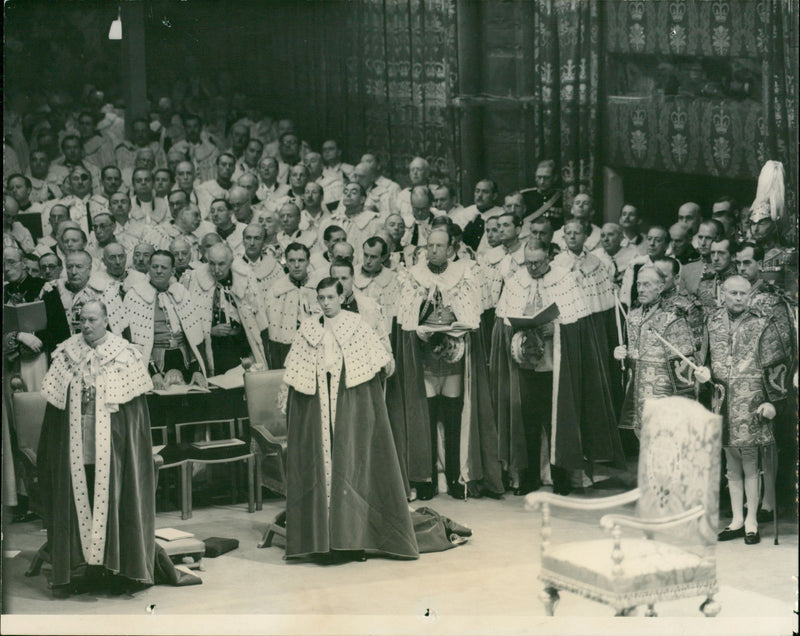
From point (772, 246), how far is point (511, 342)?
172cm

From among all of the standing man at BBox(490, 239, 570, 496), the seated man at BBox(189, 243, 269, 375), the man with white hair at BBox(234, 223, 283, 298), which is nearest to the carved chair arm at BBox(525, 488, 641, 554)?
the standing man at BBox(490, 239, 570, 496)

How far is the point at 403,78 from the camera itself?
9.51m

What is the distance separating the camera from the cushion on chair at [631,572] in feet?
22.7

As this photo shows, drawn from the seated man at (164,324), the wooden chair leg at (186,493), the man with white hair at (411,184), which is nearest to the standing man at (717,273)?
the man with white hair at (411,184)

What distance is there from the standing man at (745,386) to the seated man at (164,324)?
311cm

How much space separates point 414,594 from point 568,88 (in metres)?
3.21

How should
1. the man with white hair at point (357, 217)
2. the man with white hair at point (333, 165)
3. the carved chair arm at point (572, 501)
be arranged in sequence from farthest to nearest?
the man with white hair at point (333, 165), the man with white hair at point (357, 217), the carved chair arm at point (572, 501)

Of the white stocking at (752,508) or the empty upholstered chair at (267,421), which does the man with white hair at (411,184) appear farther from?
the white stocking at (752,508)

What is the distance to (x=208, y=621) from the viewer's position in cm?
775

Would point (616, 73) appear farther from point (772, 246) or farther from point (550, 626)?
point (550, 626)

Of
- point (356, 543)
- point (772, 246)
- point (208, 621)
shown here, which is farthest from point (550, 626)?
point (772, 246)

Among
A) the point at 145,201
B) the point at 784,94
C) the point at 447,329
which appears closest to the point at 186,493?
the point at 447,329

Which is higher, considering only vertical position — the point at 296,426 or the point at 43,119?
the point at 43,119

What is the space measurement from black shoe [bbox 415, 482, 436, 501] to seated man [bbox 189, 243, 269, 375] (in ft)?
3.98
